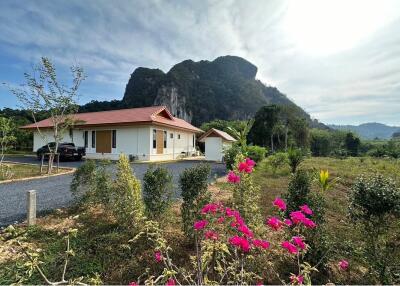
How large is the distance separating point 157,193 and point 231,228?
1720mm

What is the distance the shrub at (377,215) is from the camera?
3352 mm

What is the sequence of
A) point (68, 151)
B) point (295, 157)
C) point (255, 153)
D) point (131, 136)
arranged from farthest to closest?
point (131, 136), point (68, 151), point (255, 153), point (295, 157)

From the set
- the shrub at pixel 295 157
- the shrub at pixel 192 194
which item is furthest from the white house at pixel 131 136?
the shrub at pixel 192 194

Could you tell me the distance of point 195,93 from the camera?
96.1 m

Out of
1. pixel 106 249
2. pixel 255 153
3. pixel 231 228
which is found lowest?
pixel 106 249

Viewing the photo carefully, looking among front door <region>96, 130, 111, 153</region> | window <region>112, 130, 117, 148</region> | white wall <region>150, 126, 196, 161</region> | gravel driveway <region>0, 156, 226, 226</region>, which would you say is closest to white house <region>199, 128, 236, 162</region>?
white wall <region>150, 126, 196, 161</region>

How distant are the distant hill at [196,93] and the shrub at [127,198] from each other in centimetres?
8278

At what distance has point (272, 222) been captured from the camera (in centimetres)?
255

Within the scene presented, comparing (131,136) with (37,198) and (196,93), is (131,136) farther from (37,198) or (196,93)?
(196,93)

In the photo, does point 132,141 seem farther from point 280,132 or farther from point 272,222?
point 280,132

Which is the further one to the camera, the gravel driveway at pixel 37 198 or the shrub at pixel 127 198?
the gravel driveway at pixel 37 198

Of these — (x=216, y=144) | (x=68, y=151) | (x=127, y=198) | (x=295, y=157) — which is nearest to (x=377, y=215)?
(x=127, y=198)

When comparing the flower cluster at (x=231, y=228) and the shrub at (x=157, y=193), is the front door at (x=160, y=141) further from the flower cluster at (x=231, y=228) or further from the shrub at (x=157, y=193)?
the flower cluster at (x=231, y=228)

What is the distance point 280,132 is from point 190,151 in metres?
27.4
